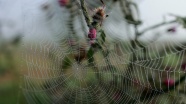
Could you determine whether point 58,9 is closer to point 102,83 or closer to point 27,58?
point 27,58

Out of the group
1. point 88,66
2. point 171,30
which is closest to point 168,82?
point 171,30

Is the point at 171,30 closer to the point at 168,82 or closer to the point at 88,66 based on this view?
the point at 168,82

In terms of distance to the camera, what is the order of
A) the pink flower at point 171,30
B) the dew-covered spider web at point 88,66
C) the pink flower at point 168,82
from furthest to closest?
the pink flower at point 171,30 < the pink flower at point 168,82 < the dew-covered spider web at point 88,66

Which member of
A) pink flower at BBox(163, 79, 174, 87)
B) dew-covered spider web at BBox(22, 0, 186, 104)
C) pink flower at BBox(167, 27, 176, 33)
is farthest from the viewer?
pink flower at BBox(167, 27, 176, 33)

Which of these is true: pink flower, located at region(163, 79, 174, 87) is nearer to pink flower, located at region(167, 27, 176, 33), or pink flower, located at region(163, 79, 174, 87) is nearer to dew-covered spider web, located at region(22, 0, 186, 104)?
dew-covered spider web, located at region(22, 0, 186, 104)

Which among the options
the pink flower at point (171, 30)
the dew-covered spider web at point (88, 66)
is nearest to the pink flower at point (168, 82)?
the dew-covered spider web at point (88, 66)

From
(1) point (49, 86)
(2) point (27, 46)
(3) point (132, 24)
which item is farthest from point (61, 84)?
(3) point (132, 24)

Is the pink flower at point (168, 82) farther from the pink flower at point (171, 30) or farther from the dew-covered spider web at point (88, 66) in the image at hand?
the pink flower at point (171, 30)

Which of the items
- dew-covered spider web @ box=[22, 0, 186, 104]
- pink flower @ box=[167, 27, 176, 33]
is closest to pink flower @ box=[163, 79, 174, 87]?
dew-covered spider web @ box=[22, 0, 186, 104]
